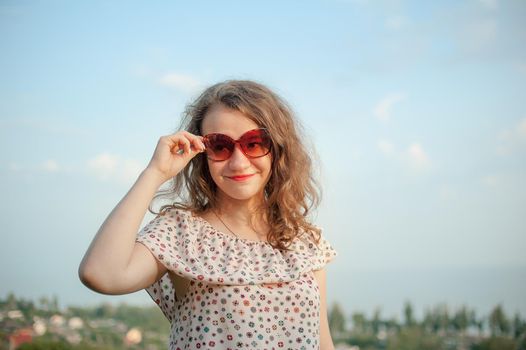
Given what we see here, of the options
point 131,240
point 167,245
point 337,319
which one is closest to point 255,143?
point 167,245

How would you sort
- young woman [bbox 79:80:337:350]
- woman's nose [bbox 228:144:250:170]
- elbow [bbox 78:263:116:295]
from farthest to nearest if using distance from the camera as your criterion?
woman's nose [bbox 228:144:250:170], young woman [bbox 79:80:337:350], elbow [bbox 78:263:116:295]

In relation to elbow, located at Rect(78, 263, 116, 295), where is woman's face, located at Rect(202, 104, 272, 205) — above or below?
above

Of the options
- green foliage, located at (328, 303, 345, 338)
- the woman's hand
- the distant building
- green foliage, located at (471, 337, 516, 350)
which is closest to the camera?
the woman's hand

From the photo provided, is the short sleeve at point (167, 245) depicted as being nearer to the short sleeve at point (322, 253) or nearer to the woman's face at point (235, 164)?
the woman's face at point (235, 164)

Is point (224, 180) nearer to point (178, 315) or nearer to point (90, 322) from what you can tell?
point (178, 315)

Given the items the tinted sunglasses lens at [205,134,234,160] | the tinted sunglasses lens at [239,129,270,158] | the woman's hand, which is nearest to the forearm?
the woman's hand

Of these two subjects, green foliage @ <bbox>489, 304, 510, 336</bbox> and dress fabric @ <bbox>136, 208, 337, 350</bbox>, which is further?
green foliage @ <bbox>489, 304, 510, 336</bbox>

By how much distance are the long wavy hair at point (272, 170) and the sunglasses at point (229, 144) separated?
0.10m

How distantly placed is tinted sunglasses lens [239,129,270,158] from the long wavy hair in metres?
0.06

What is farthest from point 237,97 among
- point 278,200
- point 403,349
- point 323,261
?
point 403,349

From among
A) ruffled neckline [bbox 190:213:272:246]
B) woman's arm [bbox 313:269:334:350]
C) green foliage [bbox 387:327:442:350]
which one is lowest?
green foliage [bbox 387:327:442:350]

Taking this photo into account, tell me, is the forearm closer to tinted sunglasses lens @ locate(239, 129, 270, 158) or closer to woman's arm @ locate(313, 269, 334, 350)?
tinted sunglasses lens @ locate(239, 129, 270, 158)

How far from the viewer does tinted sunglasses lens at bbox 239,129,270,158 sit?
2.07 metres

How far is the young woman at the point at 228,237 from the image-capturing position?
5.94 feet
